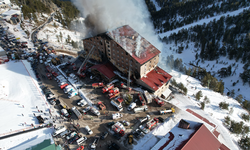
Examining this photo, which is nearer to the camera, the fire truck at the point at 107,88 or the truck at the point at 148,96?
the truck at the point at 148,96

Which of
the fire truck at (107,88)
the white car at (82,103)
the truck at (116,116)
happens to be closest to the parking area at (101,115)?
the truck at (116,116)

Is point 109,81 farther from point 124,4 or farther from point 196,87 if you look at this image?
point 196,87

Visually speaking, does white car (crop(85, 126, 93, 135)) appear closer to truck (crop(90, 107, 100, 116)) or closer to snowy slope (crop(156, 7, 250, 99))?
truck (crop(90, 107, 100, 116))

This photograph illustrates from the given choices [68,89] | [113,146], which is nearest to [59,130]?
[113,146]

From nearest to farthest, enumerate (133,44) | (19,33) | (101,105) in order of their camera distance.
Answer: (101,105), (133,44), (19,33)

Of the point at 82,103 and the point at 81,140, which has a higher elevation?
the point at 82,103

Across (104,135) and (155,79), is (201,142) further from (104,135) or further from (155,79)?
(155,79)

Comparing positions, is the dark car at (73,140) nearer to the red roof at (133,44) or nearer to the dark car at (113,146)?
the dark car at (113,146)
